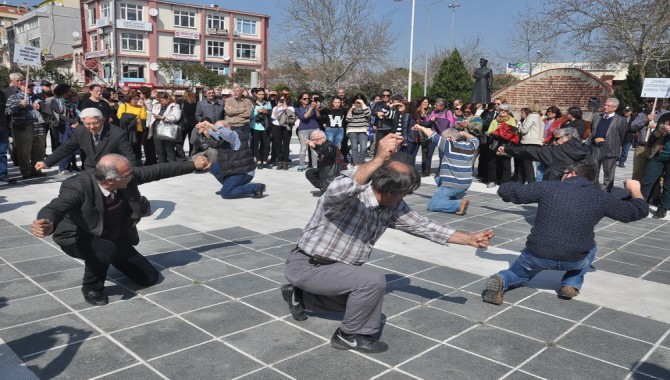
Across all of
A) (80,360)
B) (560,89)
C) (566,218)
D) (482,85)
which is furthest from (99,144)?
(560,89)

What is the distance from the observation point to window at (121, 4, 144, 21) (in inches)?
2398

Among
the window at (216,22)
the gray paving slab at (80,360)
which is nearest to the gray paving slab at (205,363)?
the gray paving slab at (80,360)

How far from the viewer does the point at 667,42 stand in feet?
76.1

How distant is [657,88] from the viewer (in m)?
11.0

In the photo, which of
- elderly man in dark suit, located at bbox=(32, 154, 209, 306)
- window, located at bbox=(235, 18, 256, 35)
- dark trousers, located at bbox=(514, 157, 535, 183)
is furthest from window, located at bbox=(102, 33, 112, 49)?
elderly man in dark suit, located at bbox=(32, 154, 209, 306)

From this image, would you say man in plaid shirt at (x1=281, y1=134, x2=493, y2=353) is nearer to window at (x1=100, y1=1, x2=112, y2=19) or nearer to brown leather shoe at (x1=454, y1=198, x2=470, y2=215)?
brown leather shoe at (x1=454, y1=198, x2=470, y2=215)

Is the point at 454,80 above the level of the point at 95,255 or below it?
above

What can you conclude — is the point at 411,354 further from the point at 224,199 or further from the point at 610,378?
the point at 224,199

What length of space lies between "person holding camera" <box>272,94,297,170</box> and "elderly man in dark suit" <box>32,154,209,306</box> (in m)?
7.60

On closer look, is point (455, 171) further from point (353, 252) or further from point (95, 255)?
point (95, 255)

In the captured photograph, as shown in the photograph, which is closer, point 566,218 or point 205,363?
point 205,363

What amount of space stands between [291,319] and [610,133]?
8.03 m

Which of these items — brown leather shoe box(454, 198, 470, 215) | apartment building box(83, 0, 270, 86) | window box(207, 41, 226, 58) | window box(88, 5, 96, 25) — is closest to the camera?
brown leather shoe box(454, 198, 470, 215)

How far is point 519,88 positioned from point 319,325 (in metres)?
22.0
